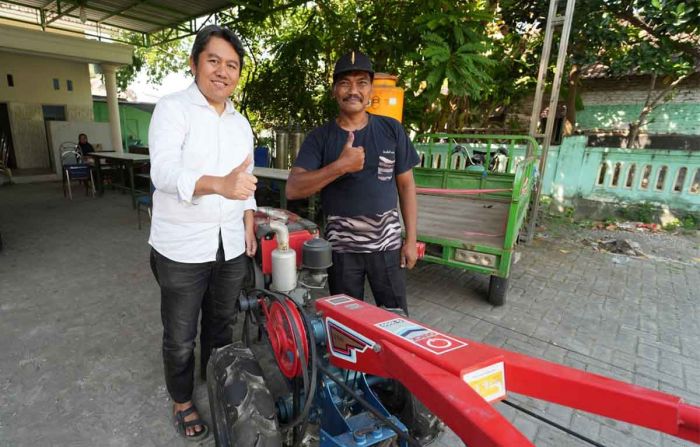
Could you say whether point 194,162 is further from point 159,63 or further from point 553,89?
point 159,63

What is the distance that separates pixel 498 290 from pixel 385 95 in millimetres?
2517

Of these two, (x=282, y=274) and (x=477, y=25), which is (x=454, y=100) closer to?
(x=477, y=25)

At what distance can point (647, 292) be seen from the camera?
408 cm

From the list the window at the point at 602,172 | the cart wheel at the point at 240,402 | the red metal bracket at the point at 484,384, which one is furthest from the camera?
the window at the point at 602,172

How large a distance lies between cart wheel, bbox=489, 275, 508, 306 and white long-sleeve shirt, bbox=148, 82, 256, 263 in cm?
259

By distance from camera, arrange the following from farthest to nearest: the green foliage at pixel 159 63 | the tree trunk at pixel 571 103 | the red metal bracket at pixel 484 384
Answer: the green foliage at pixel 159 63, the tree trunk at pixel 571 103, the red metal bracket at pixel 484 384

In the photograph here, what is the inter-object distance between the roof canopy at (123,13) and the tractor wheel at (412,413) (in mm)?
8396

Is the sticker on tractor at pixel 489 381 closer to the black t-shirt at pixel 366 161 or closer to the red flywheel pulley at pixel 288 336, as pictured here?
the red flywheel pulley at pixel 288 336

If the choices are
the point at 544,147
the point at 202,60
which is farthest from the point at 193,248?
the point at 544,147

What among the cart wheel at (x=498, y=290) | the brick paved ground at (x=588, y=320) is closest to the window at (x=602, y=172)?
the brick paved ground at (x=588, y=320)

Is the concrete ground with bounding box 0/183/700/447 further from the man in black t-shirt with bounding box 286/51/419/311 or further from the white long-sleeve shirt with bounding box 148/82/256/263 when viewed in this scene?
the white long-sleeve shirt with bounding box 148/82/256/263

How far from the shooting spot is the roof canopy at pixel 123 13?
27.6 ft

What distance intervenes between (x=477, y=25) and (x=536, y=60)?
11.4ft

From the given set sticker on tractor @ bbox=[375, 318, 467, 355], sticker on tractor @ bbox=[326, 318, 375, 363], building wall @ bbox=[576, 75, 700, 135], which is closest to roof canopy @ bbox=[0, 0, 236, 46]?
sticker on tractor @ bbox=[326, 318, 375, 363]
